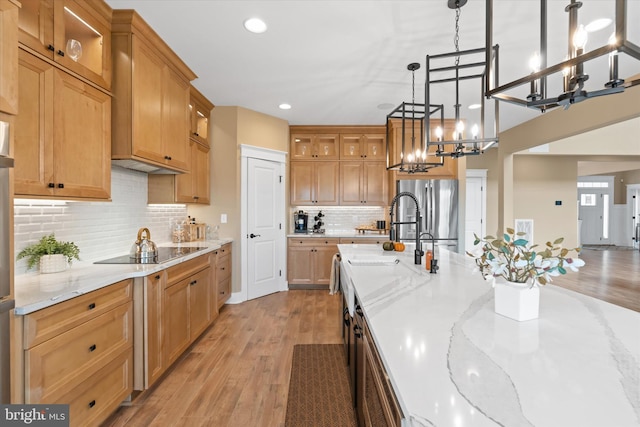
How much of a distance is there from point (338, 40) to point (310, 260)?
3.32m

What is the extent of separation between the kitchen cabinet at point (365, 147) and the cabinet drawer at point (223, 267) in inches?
101

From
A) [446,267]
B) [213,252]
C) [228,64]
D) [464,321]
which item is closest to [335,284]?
[446,267]

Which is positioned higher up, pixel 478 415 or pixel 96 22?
pixel 96 22

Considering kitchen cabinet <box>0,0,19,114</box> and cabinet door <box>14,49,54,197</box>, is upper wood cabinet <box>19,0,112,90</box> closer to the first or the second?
cabinet door <box>14,49,54,197</box>

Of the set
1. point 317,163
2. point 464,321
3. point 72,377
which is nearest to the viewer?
point 464,321

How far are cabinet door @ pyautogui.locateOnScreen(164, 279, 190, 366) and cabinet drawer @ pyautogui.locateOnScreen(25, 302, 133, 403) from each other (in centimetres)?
39

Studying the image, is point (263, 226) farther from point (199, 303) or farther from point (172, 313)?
point (172, 313)

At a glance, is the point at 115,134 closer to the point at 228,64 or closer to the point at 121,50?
the point at 121,50

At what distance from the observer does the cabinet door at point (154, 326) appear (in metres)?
2.14

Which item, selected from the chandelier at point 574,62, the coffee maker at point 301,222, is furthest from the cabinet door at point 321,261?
the chandelier at point 574,62

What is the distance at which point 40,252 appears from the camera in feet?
6.39

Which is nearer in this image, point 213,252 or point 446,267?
point 446,267

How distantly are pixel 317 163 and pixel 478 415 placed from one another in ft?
15.9

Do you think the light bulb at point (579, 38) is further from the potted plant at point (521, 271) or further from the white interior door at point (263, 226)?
the white interior door at point (263, 226)
